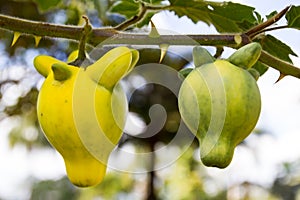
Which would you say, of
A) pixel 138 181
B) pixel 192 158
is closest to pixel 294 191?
pixel 192 158

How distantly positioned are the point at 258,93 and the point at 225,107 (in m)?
0.04

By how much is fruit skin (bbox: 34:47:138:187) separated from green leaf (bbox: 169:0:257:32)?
169 mm

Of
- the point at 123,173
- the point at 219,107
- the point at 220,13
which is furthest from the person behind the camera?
the point at 123,173

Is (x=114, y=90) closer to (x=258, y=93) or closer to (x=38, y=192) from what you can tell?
(x=258, y=93)

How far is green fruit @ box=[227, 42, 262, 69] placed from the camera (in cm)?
50

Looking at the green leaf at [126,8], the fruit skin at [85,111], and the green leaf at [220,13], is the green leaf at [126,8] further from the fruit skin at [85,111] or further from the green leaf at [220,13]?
the fruit skin at [85,111]

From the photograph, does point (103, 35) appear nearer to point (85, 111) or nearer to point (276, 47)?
point (85, 111)

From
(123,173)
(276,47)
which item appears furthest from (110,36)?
(123,173)

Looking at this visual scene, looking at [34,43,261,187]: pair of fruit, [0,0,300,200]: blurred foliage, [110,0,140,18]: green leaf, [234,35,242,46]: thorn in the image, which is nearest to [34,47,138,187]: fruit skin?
[34,43,261,187]: pair of fruit

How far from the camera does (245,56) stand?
50 centimetres

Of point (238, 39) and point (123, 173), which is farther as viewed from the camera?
point (123, 173)

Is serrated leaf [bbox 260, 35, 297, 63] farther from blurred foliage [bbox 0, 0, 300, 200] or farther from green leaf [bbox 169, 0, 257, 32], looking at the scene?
blurred foliage [bbox 0, 0, 300, 200]

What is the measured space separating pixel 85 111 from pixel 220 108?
0.36ft

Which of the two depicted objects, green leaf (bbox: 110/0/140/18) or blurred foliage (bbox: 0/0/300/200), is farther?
blurred foliage (bbox: 0/0/300/200)
